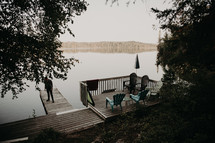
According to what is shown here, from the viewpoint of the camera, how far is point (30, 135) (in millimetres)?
4508

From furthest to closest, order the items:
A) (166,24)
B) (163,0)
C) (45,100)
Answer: (45,100)
(166,24)
(163,0)

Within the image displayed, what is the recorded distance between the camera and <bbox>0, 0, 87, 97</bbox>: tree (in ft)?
9.10

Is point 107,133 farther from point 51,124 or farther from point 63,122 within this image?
point 51,124

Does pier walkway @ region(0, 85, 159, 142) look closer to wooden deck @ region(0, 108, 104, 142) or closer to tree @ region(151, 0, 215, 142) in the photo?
wooden deck @ region(0, 108, 104, 142)

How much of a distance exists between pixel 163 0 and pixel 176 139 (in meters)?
3.86

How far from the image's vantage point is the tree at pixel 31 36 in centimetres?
277

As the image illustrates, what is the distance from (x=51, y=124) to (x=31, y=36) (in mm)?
3718

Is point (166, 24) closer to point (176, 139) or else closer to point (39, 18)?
point (176, 139)

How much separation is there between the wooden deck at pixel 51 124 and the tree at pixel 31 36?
2259mm

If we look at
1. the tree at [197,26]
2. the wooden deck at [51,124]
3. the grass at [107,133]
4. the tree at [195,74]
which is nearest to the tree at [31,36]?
the grass at [107,133]

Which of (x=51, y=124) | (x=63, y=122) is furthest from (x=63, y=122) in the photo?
(x=51, y=124)

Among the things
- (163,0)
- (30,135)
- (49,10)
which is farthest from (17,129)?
(163,0)

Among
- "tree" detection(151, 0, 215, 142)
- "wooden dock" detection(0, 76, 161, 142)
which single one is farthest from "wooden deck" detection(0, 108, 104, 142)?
"tree" detection(151, 0, 215, 142)

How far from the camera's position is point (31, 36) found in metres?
3.20
